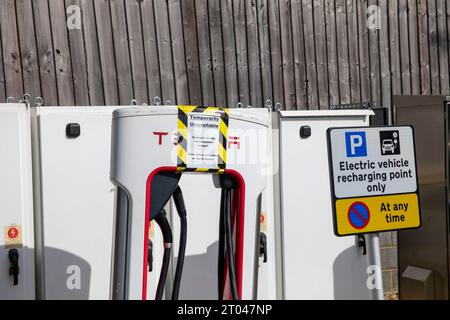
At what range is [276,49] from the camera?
6.95 metres

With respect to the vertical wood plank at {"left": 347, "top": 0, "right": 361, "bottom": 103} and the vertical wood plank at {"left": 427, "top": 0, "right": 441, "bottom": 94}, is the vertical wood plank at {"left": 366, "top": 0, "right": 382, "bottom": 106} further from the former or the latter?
the vertical wood plank at {"left": 427, "top": 0, "right": 441, "bottom": 94}

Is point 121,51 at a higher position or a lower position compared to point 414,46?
lower

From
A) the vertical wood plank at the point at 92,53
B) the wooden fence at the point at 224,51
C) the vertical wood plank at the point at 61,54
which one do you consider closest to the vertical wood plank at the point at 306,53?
the wooden fence at the point at 224,51

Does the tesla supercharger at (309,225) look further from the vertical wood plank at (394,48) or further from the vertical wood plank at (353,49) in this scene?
the vertical wood plank at (394,48)

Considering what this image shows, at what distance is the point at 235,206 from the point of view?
132 inches

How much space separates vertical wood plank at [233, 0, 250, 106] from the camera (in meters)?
6.75

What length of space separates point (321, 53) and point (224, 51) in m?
1.09

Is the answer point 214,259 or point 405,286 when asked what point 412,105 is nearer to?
point 405,286

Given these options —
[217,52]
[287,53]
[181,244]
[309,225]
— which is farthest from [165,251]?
[287,53]

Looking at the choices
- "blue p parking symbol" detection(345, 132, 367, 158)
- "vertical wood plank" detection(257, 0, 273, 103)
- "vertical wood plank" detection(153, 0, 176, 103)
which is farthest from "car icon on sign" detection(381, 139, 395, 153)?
"vertical wood plank" detection(257, 0, 273, 103)

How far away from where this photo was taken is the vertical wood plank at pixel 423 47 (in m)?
7.70

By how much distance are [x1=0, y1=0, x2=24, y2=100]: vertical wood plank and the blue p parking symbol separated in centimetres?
311

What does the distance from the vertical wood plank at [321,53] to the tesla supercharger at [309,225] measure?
6.16ft

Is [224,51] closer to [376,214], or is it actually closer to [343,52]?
[343,52]
